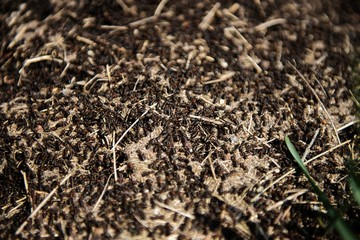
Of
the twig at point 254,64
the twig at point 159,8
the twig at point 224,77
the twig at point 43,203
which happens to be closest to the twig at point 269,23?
the twig at point 254,64

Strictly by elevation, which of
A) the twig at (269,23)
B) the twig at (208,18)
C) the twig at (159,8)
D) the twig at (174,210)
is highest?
the twig at (159,8)

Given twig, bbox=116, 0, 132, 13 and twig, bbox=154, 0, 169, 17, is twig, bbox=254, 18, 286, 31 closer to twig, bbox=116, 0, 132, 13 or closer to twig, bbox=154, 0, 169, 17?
twig, bbox=154, 0, 169, 17

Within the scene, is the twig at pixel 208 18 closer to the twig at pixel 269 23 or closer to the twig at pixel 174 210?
the twig at pixel 269 23

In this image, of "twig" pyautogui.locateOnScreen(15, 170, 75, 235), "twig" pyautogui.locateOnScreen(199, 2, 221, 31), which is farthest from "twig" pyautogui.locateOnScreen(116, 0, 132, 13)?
"twig" pyautogui.locateOnScreen(15, 170, 75, 235)

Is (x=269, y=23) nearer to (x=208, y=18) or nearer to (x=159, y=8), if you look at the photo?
(x=208, y=18)

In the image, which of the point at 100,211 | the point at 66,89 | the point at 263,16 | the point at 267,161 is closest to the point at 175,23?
the point at 263,16

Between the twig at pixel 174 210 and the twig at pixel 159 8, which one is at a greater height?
the twig at pixel 159 8

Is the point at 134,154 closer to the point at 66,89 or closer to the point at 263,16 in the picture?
the point at 66,89
